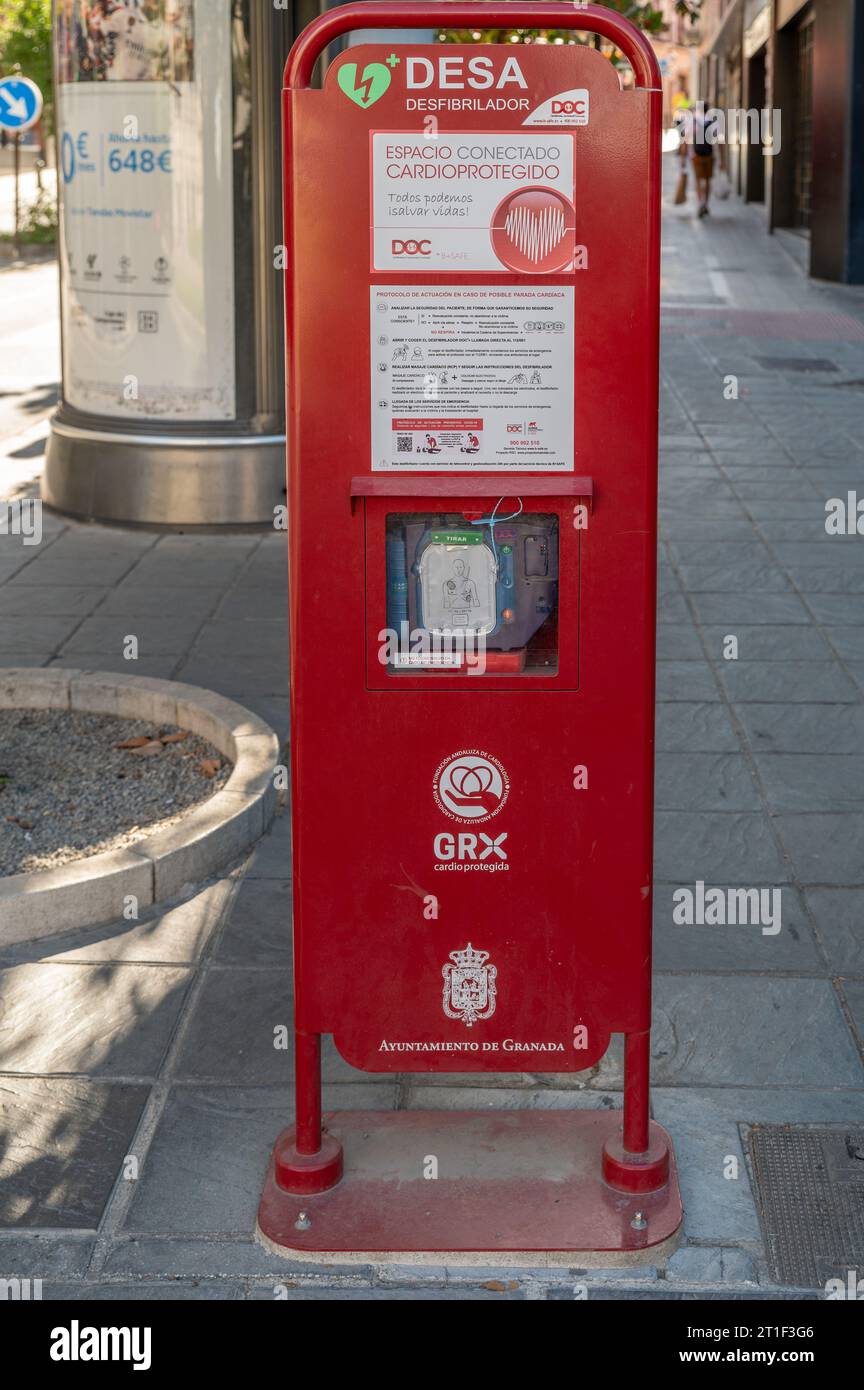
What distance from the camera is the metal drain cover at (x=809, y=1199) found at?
3045 millimetres

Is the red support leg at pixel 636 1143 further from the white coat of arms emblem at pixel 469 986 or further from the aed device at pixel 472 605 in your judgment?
the white coat of arms emblem at pixel 469 986

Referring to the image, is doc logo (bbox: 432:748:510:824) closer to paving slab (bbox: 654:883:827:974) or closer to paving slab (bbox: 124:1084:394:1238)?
paving slab (bbox: 124:1084:394:1238)

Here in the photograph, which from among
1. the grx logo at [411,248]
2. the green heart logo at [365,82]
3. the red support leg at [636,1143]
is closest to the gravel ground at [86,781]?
the red support leg at [636,1143]

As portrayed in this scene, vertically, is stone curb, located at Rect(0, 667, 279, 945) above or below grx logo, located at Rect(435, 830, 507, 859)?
below

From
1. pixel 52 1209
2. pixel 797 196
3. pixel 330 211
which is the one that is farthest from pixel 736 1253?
pixel 797 196

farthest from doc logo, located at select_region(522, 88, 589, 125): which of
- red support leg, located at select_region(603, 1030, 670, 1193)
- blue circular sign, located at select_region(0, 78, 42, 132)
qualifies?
blue circular sign, located at select_region(0, 78, 42, 132)

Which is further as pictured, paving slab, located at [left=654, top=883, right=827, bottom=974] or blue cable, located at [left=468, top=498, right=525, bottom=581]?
paving slab, located at [left=654, top=883, right=827, bottom=974]

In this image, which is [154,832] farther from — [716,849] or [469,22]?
[469,22]

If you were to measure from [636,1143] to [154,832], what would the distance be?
2.06 metres

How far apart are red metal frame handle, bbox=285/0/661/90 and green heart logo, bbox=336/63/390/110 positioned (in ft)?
0.19

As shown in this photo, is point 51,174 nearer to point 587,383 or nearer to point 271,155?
point 271,155

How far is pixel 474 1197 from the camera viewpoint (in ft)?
10.5

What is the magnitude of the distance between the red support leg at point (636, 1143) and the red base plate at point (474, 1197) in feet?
0.09

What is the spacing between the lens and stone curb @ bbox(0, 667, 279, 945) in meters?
4.28
